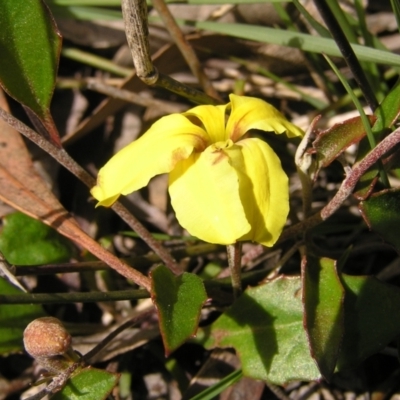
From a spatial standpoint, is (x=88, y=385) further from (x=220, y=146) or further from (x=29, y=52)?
(x=29, y=52)

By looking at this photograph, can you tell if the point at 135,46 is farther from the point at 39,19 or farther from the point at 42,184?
the point at 42,184

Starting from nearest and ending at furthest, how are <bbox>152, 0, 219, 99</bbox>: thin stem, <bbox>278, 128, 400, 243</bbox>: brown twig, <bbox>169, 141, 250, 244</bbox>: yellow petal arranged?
1. <bbox>169, 141, 250, 244</bbox>: yellow petal
2. <bbox>278, 128, 400, 243</bbox>: brown twig
3. <bbox>152, 0, 219, 99</bbox>: thin stem

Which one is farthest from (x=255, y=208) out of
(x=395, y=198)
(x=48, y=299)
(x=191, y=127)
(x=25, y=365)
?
(x=25, y=365)

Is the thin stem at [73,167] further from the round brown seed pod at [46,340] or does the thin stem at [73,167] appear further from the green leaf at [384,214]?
the green leaf at [384,214]

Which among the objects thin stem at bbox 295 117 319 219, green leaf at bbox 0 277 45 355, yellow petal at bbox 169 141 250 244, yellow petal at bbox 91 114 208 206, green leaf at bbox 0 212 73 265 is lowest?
green leaf at bbox 0 277 45 355

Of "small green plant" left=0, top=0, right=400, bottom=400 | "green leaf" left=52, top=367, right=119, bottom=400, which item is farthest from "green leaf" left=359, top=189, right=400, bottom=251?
"green leaf" left=52, top=367, right=119, bottom=400

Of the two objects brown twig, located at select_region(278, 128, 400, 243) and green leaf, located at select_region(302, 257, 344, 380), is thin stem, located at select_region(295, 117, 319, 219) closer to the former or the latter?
brown twig, located at select_region(278, 128, 400, 243)
